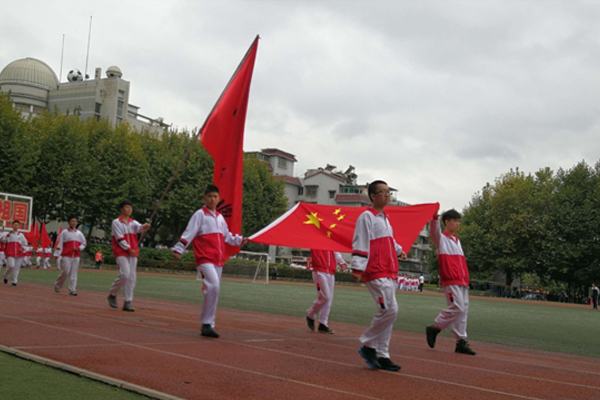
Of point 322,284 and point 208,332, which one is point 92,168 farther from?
point 208,332

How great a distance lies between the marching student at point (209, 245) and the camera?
901 centimetres

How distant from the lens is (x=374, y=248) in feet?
24.1

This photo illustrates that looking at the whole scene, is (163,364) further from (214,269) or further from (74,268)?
(74,268)

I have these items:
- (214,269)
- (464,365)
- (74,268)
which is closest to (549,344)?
(464,365)

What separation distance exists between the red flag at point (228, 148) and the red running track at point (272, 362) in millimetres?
1895

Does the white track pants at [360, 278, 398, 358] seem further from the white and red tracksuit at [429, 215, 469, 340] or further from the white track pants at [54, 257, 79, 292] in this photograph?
the white track pants at [54, 257, 79, 292]

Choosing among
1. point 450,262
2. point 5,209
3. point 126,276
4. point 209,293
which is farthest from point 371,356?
point 5,209

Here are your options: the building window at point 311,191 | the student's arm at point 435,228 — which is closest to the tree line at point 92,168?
the student's arm at point 435,228

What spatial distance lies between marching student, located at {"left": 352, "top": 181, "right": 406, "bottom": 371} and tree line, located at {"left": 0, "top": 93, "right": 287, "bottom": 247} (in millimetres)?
38534

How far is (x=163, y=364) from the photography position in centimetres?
623

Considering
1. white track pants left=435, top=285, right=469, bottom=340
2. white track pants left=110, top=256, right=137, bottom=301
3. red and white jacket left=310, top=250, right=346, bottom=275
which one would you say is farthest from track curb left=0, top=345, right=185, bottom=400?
white track pants left=110, top=256, right=137, bottom=301

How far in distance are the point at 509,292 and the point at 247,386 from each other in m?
59.0

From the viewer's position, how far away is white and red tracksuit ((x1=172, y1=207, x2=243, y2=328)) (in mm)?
9039

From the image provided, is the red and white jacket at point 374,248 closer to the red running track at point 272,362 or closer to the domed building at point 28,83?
the red running track at point 272,362
